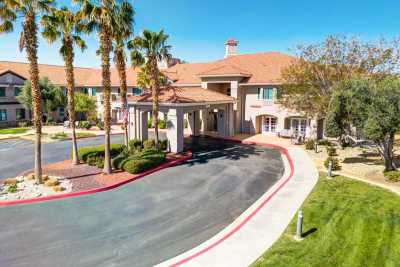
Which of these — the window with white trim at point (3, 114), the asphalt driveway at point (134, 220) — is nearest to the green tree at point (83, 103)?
the window with white trim at point (3, 114)

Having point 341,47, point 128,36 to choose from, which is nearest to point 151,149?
point 128,36

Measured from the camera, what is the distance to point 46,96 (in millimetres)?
38219

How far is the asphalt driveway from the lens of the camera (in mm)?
8977

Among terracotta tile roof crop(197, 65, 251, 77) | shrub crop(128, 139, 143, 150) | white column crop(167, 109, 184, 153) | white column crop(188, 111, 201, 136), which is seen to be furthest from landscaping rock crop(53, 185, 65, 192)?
terracotta tile roof crop(197, 65, 251, 77)

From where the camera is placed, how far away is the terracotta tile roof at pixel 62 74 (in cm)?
4375

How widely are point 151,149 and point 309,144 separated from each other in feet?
46.6

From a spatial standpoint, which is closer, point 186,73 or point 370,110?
point 370,110

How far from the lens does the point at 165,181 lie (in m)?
16.4

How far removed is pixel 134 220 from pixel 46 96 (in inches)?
1341

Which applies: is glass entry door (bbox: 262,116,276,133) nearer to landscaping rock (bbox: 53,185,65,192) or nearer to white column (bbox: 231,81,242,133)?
white column (bbox: 231,81,242,133)

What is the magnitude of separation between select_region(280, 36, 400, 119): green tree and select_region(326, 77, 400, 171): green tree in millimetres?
5177

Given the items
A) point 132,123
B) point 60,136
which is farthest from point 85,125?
point 132,123

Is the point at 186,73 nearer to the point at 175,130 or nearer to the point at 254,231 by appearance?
the point at 175,130

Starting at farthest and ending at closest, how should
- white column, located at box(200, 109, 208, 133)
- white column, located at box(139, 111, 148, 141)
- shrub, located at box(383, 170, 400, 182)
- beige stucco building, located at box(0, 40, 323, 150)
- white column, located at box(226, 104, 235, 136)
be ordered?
white column, located at box(200, 109, 208, 133), white column, located at box(226, 104, 235, 136), beige stucco building, located at box(0, 40, 323, 150), white column, located at box(139, 111, 148, 141), shrub, located at box(383, 170, 400, 182)
